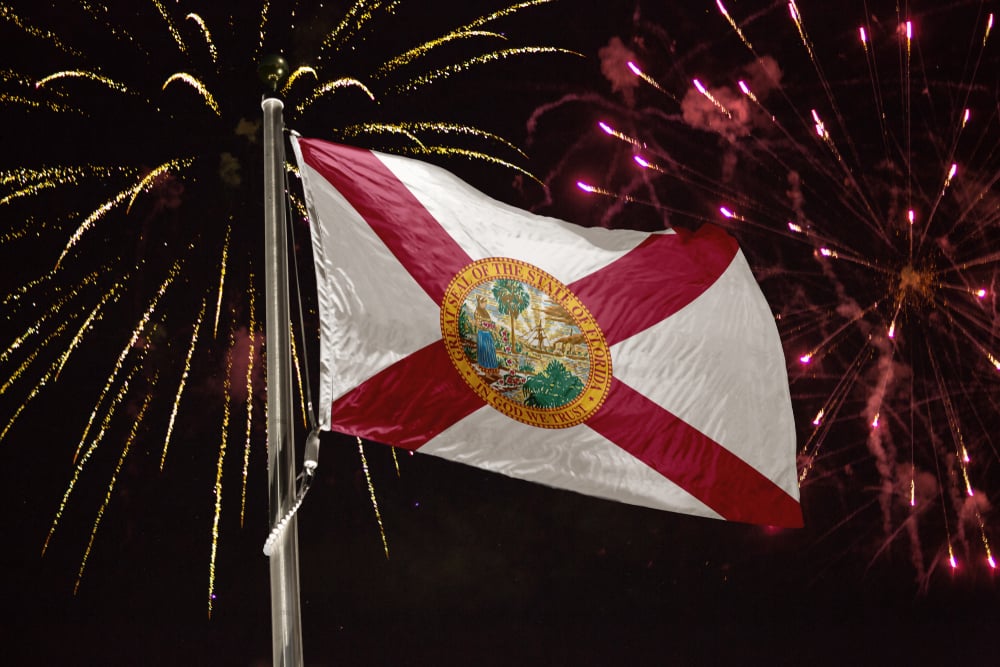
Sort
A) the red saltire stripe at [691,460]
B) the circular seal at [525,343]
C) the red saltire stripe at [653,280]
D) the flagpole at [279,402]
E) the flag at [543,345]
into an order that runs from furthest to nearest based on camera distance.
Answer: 1. the red saltire stripe at [653,280]
2. the red saltire stripe at [691,460]
3. the circular seal at [525,343]
4. the flag at [543,345]
5. the flagpole at [279,402]

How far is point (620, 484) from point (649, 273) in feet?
5.49

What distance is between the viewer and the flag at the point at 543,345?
5699mm

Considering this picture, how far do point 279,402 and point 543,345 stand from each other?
2337mm

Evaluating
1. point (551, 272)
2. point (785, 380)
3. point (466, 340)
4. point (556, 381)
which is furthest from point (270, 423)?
point (785, 380)

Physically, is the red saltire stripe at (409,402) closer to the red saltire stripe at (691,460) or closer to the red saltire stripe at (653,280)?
the red saltire stripe at (691,460)

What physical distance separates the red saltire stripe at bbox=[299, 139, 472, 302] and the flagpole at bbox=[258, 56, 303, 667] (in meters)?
0.70

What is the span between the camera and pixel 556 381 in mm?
6301

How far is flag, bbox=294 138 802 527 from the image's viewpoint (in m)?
5.70

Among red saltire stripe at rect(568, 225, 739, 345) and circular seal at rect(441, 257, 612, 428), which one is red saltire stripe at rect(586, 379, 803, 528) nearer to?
circular seal at rect(441, 257, 612, 428)

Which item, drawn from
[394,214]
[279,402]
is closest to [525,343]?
[394,214]

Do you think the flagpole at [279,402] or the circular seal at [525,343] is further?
the circular seal at [525,343]

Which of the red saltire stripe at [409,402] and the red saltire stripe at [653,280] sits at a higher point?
the red saltire stripe at [653,280]

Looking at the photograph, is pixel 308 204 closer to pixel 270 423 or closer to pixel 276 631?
pixel 270 423

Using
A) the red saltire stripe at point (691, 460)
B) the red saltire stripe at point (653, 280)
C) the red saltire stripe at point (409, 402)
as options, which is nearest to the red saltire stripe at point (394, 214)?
the red saltire stripe at point (409, 402)
